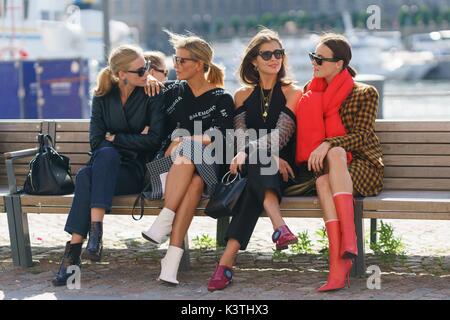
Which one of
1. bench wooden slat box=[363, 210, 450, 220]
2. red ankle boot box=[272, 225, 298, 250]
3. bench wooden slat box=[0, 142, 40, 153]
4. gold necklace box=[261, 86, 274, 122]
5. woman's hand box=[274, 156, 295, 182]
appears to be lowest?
red ankle boot box=[272, 225, 298, 250]

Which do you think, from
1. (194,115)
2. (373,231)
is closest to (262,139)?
(194,115)

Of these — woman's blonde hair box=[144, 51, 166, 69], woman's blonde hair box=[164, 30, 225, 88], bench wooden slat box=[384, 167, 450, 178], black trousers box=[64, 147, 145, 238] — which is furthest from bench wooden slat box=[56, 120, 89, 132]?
bench wooden slat box=[384, 167, 450, 178]

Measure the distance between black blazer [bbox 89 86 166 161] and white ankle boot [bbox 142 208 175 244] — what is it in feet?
2.08

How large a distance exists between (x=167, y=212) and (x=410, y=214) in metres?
1.35

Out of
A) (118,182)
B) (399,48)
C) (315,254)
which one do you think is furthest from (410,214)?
(399,48)

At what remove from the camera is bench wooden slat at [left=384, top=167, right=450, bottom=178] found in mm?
6203

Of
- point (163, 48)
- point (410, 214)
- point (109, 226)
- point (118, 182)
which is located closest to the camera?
point (410, 214)

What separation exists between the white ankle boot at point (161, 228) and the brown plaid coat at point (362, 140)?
1.00 meters

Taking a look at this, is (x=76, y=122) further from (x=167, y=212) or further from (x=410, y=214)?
(x=410, y=214)

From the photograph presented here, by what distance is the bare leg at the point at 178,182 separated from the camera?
5.77 metres

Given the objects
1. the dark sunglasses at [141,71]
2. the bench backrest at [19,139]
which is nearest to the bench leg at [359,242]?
the dark sunglasses at [141,71]

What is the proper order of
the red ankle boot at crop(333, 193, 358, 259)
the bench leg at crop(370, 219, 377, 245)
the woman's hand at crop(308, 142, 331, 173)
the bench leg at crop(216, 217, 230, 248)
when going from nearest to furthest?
1. the red ankle boot at crop(333, 193, 358, 259)
2. the woman's hand at crop(308, 142, 331, 173)
3. the bench leg at crop(370, 219, 377, 245)
4. the bench leg at crop(216, 217, 230, 248)

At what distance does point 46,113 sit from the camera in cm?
1725

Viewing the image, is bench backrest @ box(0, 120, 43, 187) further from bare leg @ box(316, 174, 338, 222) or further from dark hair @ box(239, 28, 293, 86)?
bare leg @ box(316, 174, 338, 222)
